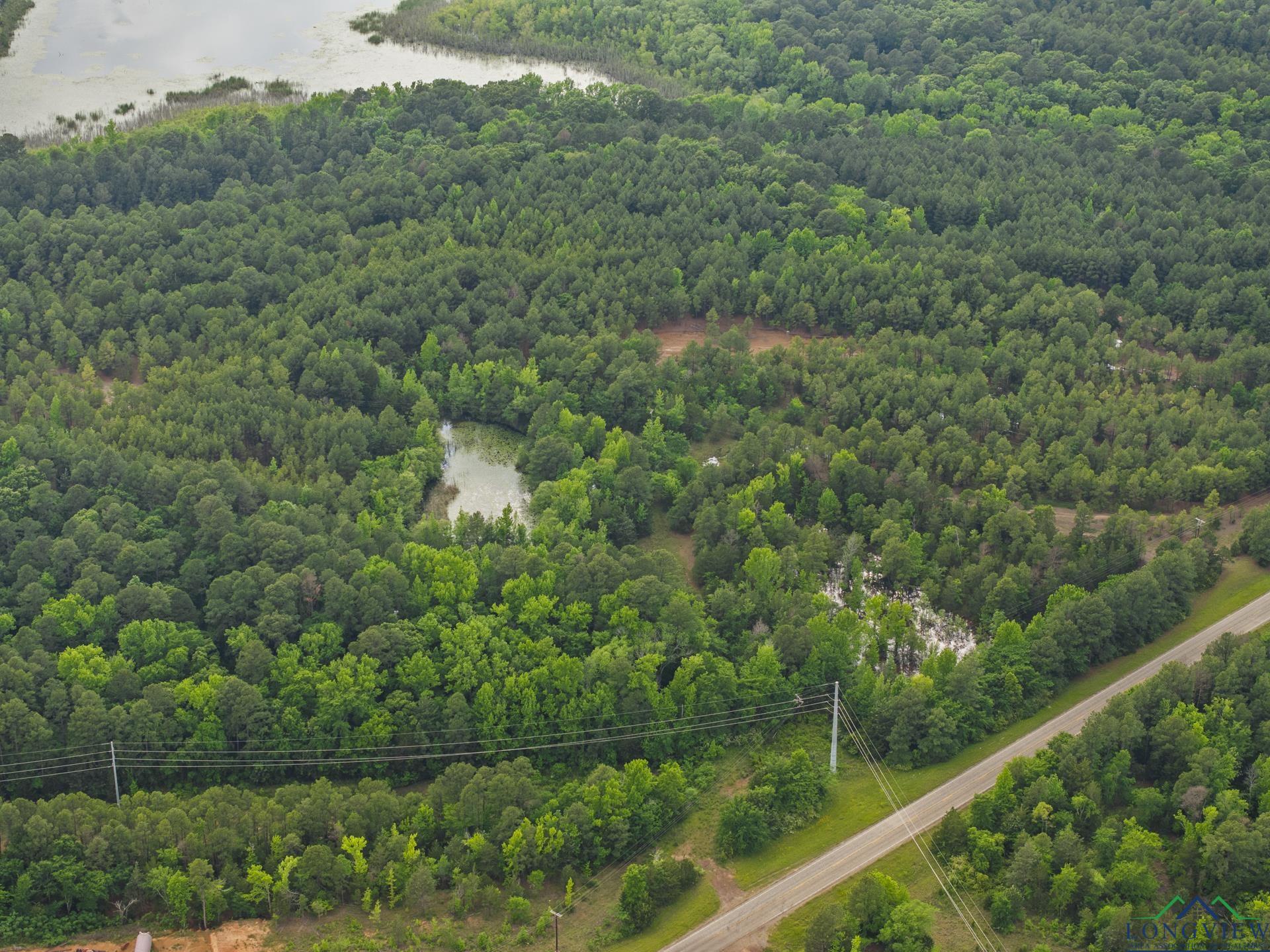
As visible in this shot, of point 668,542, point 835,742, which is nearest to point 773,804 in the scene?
point 835,742

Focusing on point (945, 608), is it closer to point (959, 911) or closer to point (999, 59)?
point (959, 911)

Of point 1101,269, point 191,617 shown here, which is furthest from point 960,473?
point 191,617

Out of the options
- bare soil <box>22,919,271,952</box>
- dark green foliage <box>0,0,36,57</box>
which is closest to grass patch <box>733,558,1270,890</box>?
bare soil <box>22,919,271,952</box>

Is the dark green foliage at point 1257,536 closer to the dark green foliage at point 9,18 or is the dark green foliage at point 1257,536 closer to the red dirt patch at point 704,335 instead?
the red dirt patch at point 704,335

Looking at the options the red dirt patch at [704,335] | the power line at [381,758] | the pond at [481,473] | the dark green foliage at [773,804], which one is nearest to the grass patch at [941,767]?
the dark green foliage at [773,804]

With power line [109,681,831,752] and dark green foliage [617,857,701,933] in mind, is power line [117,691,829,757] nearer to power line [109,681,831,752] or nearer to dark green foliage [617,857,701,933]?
power line [109,681,831,752]

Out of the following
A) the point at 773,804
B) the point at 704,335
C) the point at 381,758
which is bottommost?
the point at 381,758

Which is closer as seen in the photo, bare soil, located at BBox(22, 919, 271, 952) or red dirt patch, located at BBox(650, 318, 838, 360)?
bare soil, located at BBox(22, 919, 271, 952)

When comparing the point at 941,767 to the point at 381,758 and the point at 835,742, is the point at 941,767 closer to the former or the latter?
the point at 835,742
